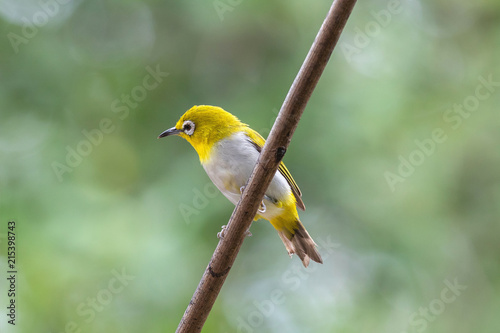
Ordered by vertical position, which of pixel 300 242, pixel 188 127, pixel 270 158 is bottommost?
pixel 300 242

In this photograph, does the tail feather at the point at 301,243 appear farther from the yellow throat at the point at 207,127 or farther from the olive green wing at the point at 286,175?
the yellow throat at the point at 207,127

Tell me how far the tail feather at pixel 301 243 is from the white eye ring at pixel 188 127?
847 mm

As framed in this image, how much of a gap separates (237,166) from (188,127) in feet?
1.50

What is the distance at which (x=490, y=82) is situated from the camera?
15.6 feet

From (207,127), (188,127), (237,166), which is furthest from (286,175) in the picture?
(188,127)

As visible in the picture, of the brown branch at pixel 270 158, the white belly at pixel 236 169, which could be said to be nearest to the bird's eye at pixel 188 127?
the white belly at pixel 236 169

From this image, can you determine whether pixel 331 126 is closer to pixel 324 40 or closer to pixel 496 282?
pixel 496 282

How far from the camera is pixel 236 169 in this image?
2.95 metres

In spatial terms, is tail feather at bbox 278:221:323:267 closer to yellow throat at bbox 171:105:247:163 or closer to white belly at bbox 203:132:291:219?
white belly at bbox 203:132:291:219

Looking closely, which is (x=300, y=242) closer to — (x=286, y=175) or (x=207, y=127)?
(x=286, y=175)

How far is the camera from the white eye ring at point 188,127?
3160mm

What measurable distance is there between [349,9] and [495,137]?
11.5 ft

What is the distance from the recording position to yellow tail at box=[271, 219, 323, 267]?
120 inches

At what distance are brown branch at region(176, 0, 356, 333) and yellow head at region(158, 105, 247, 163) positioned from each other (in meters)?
1.16
